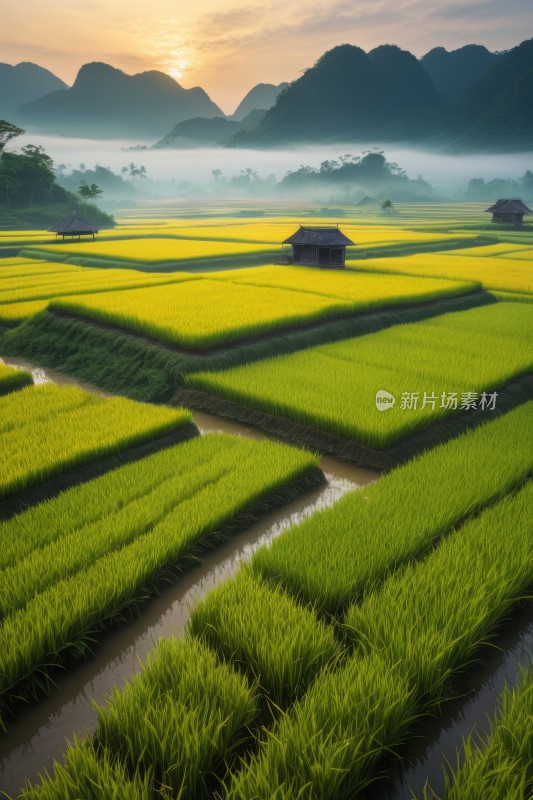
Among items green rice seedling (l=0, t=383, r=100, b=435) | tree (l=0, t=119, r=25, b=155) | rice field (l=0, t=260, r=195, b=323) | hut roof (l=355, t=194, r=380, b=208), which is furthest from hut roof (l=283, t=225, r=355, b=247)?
hut roof (l=355, t=194, r=380, b=208)

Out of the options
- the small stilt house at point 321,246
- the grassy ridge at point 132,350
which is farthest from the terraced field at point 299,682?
the small stilt house at point 321,246

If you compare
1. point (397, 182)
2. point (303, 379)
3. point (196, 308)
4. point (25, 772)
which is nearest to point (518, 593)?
point (25, 772)

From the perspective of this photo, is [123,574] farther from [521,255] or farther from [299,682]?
[521,255]

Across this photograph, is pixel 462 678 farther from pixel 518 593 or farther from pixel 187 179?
pixel 187 179

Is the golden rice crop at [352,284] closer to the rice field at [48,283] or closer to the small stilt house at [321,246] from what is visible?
the small stilt house at [321,246]

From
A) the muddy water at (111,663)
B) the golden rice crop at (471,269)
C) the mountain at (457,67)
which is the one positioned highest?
the mountain at (457,67)

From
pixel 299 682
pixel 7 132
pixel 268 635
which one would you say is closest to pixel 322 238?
pixel 268 635
